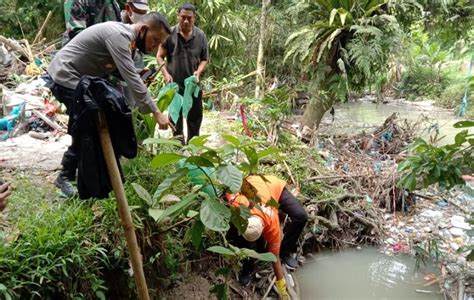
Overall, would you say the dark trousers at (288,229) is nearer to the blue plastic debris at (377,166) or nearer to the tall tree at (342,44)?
the blue plastic debris at (377,166)

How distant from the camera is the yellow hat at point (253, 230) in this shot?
2795 mm

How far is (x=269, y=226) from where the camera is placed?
2.98 meters

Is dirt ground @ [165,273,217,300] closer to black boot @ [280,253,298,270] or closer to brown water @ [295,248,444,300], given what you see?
black boot @ [280,253,298,270]

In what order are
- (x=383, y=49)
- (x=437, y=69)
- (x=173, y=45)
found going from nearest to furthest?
1. (x=173, y=45)
2. (x=383, y=49)
3. (x=437, y=69)

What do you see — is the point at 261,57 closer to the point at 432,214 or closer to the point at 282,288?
the point at 432,214

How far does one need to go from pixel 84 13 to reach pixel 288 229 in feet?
7.74

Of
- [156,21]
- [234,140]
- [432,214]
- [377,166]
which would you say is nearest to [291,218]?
[234,140]

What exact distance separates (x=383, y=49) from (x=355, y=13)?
0.69 metres

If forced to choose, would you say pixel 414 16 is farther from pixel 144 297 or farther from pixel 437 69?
pixel 437 69

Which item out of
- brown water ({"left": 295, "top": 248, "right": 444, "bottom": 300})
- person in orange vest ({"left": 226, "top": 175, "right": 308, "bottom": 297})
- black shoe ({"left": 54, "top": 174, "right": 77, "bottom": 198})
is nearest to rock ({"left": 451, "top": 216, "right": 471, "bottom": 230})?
brown water ({"left": 295, "top": 248, "right": 444, "bottom": 300})

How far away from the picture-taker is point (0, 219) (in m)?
2.52

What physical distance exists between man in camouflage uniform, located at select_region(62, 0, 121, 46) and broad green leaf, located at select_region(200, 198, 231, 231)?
77.4 inches

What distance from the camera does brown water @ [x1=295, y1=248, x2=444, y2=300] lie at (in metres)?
3.59

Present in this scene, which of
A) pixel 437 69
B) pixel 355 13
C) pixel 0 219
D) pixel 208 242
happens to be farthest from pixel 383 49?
pixel 437 69
